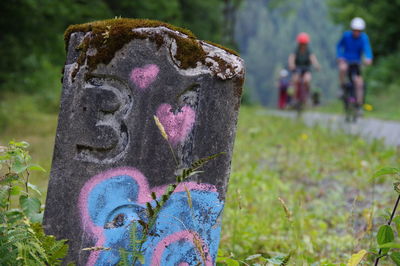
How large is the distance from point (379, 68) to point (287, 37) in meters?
90.9

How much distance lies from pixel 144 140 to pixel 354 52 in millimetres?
8274

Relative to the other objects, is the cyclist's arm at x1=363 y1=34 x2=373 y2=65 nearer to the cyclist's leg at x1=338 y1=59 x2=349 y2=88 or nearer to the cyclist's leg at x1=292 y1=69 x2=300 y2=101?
the cyclist's leg at x1=338 y1=59 x2=349 y2=88

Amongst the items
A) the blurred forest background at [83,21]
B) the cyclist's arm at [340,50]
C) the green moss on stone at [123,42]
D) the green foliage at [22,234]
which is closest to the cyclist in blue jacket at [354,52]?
the cyclist's arm at [340,50]

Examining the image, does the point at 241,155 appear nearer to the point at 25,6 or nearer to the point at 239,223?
the point at 239,223

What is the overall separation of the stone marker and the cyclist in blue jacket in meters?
7.85

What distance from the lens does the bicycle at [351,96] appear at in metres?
9.79

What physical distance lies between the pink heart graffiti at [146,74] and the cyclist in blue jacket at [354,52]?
7.95m

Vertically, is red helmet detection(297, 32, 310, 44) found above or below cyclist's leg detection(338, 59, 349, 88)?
above

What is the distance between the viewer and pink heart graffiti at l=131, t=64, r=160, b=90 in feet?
7.49

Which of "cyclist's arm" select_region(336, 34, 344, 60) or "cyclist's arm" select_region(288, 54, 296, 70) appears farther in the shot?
"cyclist's arm" select_region(288, 54, 296, 70)

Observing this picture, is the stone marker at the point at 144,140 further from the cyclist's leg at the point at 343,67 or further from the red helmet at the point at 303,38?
the red helmet at the point at 303,38

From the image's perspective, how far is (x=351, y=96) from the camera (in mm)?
9922

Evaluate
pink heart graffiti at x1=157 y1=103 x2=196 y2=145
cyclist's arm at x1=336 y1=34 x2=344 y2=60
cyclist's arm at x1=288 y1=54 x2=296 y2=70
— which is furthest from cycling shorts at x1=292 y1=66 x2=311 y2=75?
pink heart graffiti at x1=157 y1=103 x2=196 y2=145

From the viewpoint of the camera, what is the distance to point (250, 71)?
107 metres
